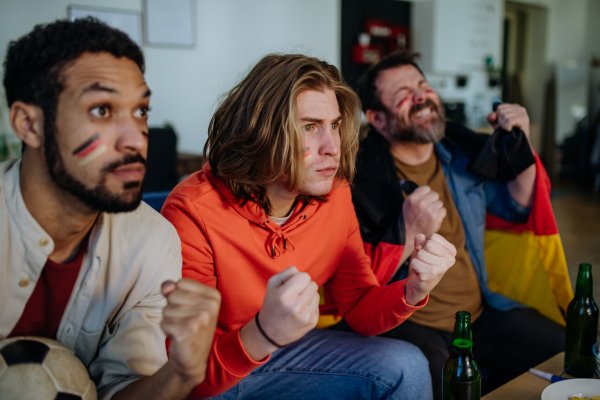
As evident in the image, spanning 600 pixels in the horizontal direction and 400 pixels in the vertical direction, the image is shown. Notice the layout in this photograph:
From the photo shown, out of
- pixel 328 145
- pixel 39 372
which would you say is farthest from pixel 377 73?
pixel 39 372

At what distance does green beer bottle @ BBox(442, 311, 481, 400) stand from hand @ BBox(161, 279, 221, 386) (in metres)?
0.53

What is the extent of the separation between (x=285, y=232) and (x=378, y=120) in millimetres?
857

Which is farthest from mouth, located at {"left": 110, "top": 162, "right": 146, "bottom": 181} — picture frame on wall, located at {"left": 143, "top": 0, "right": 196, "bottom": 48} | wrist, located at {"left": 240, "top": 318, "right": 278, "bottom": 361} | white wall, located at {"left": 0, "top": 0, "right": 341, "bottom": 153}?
picture frame on wall, located at {"left": 143, "top": 0, "right": 196, "bottom": 48}

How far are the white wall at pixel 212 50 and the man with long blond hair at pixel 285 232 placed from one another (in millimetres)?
3040

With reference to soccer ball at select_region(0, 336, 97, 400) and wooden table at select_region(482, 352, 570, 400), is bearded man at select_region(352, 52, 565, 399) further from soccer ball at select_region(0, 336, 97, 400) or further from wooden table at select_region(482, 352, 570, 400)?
soccer ball at select_region(0, 336, 97, 400)

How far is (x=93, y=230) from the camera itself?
3.00ft

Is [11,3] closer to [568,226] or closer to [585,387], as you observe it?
[585,387]

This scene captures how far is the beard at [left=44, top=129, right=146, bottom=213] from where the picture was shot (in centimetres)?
77

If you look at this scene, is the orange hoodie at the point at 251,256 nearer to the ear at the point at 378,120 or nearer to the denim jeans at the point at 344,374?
the denim jeans at the point at 344,374

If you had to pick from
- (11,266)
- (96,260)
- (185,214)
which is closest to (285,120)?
(185,214)

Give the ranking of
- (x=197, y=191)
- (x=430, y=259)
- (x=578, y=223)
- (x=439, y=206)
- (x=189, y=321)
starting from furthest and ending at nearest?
(x=578, y=223)
(x=439, y=206)
(x=197, y=191)
(x=430, y=259)
(x=189, y=321)

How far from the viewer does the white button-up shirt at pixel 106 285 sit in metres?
0.83

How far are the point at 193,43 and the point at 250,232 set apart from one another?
3.55m

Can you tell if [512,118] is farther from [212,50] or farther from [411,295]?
[212,50]
